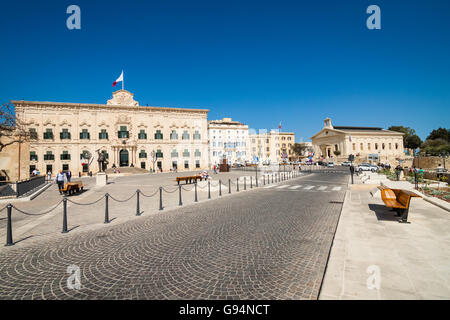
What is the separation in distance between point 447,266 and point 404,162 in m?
69.9

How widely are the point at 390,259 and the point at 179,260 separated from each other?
3963 millimetres

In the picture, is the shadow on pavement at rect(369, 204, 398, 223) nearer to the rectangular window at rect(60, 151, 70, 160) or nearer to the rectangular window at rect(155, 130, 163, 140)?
the rectangular window at rect(155, 130, 163, 140)

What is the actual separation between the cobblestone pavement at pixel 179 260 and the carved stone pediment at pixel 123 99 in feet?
148

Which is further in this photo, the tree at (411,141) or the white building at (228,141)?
the tree at (411,141)

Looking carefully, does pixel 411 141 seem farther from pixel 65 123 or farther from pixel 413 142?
pixel 65 123

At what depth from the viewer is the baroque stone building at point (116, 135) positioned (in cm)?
4006

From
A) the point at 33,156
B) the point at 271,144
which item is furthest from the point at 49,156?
the point at 271,144

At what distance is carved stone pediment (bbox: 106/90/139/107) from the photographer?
4522cm

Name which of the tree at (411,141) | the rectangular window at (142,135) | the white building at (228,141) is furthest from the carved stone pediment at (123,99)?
the tree at (411,141)

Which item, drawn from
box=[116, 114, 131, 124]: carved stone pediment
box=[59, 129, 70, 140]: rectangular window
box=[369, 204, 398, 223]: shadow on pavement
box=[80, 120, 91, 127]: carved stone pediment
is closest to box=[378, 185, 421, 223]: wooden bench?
box=[369, 204, 398, 223]: shadow on pavement

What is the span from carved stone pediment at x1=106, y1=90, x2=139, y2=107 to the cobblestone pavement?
45087 mm

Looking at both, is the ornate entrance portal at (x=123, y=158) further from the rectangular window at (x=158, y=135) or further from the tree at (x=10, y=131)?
the tree at (x=10, y=131)
